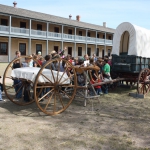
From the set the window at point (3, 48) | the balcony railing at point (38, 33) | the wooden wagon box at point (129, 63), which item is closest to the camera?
the wooden wagon box at point (129, 63)

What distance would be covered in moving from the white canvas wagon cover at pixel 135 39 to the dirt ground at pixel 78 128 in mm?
2752

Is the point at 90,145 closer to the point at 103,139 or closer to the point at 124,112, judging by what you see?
the point at 103,139

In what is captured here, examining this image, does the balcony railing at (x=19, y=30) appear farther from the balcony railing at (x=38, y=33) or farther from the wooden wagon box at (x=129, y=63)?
the wooden wagon box at (x=129, y=63)

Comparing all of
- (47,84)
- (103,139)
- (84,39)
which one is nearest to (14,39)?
(84,39)

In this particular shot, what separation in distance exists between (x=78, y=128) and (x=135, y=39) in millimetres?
5209

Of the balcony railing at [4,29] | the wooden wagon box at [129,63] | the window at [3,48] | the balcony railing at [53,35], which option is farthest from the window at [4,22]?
the wooden wagon box at [129,63]

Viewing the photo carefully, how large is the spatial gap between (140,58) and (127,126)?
4568 millimetres

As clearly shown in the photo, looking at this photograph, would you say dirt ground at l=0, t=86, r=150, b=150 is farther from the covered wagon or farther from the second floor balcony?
the second floor balcony

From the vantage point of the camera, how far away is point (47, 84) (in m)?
5.40

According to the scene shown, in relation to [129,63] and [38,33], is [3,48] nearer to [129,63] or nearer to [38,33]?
[38,33]

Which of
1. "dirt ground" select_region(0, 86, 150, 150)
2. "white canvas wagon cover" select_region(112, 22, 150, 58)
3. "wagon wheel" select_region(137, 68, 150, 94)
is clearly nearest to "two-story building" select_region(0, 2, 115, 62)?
"white canvas wagon cover" select_region(112, 22, 150, 58)

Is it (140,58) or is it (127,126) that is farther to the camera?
(140,58)

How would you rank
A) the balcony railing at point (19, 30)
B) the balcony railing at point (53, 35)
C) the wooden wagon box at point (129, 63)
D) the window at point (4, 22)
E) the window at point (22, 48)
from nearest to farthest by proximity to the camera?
the wooden wagon box at point (129, 63) → the balcony railing at point (19, 30) → the window at point (4, 22) → the window at point (22, 48) → the balcony railing at point (53, 35)

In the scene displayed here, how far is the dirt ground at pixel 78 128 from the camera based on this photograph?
12.1ft
